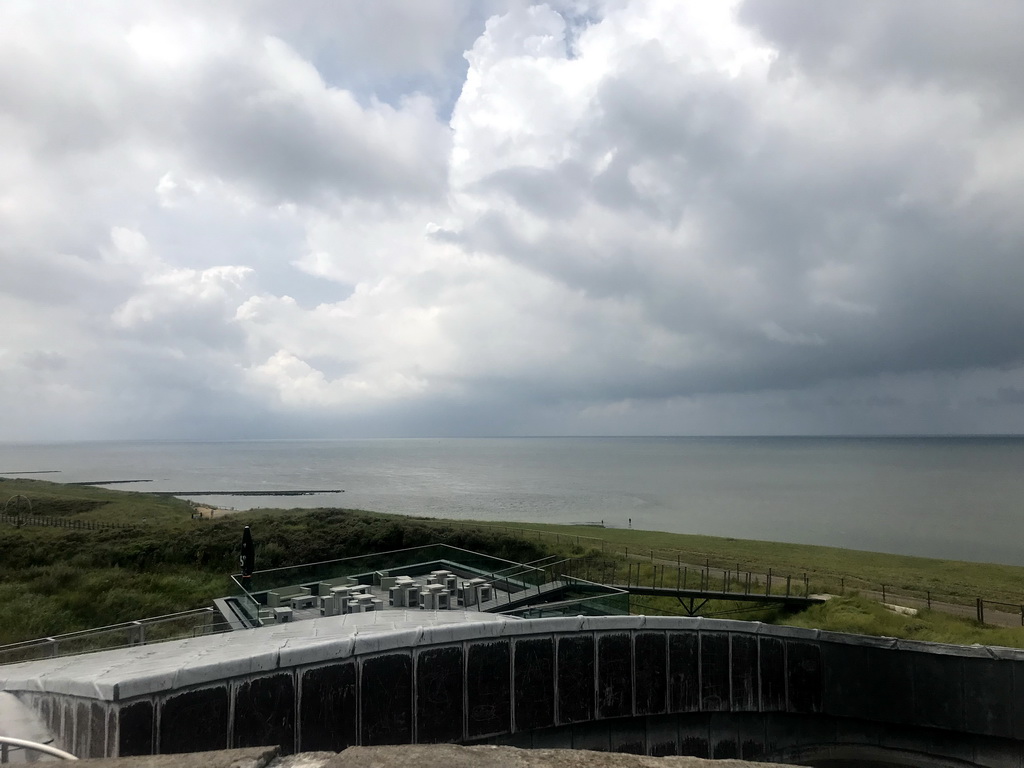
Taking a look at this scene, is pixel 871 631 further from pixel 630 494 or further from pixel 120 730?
pixel 630 494

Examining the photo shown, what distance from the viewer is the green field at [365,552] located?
22000mm

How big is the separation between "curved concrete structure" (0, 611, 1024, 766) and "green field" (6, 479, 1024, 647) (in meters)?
5.95

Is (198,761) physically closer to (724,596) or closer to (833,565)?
(724,596)

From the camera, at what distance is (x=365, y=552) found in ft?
107

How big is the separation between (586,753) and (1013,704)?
1590cm

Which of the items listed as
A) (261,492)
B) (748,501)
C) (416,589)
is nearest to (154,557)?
(416,589)

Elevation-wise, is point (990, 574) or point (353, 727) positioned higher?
point (353, 727)

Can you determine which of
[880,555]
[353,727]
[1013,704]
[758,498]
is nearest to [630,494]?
[758,498]

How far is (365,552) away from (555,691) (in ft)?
72.9

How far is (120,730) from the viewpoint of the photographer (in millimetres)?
7641

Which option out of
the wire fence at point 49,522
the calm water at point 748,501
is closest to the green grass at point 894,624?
the calm water at point 748,501

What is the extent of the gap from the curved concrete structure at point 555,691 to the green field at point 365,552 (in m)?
5.95

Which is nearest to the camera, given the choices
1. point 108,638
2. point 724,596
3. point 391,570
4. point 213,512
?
point 108,638

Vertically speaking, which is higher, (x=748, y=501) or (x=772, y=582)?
(x=772, y=582)
